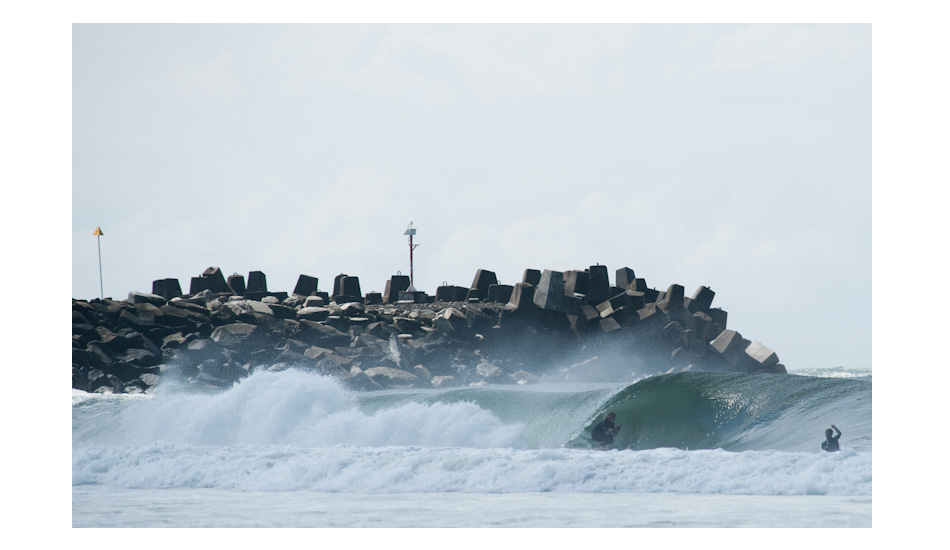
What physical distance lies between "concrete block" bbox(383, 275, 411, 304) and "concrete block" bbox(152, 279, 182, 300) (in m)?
6.84

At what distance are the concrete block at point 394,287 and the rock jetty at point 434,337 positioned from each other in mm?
1784

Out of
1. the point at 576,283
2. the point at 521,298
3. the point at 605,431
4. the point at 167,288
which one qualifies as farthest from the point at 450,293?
the point at 605,431

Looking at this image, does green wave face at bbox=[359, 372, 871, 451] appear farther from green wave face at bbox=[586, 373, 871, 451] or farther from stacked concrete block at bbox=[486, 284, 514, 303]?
stacked concrete block at bbox=[486, 284, 514, 303]

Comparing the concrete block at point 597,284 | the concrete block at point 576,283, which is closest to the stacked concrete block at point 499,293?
the concrete block at point 576,283

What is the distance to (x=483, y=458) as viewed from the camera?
1095 cm

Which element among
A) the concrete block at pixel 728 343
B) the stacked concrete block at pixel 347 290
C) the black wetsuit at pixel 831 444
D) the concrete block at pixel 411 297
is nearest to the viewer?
the black wetsuit at pixel 831 444

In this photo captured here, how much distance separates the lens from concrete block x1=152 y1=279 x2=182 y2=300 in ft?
98.1

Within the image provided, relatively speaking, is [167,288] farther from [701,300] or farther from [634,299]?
[701,300]

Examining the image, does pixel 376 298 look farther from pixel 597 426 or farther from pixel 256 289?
pixel 597 426

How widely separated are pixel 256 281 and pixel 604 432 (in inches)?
763

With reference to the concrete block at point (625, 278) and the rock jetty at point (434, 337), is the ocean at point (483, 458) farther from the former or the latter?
the concrete block at point (625, 278)

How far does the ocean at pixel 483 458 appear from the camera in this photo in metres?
8.70

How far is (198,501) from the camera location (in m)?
9.80
